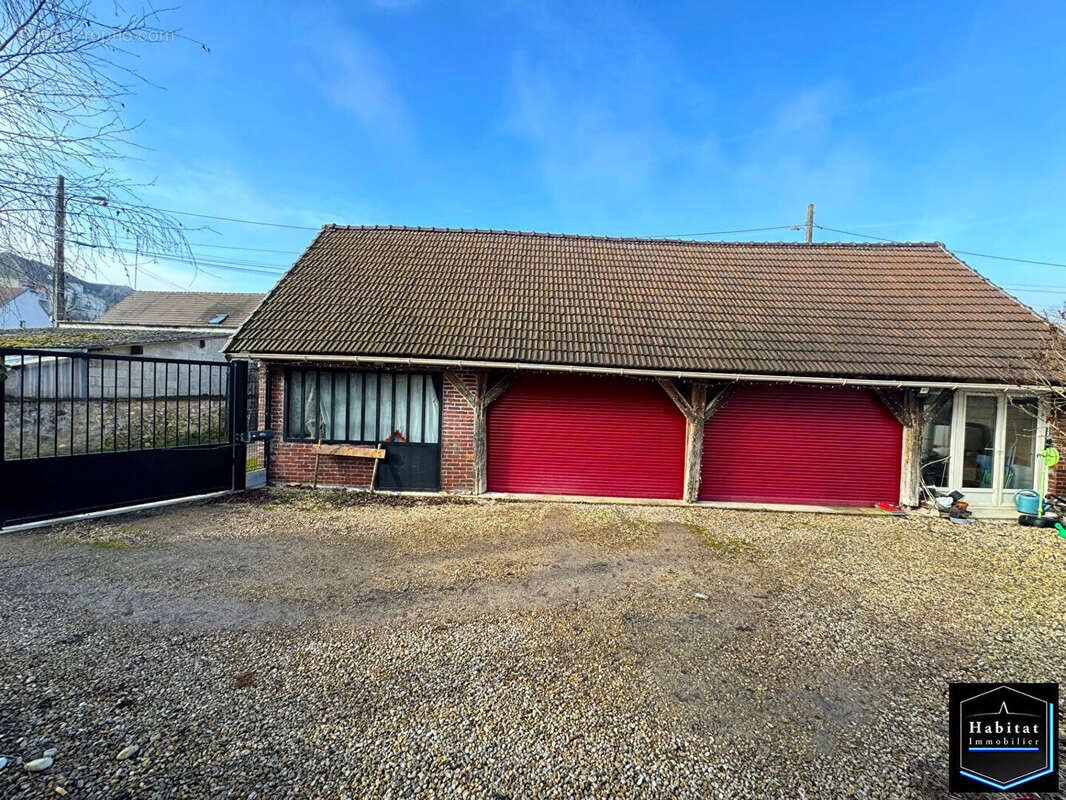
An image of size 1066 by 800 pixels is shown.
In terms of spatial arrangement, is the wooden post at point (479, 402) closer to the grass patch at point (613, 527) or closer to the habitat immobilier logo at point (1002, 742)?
the grass patch at point (613, 527)

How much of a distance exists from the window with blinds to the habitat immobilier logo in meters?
6.82

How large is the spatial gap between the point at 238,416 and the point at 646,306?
296 inches

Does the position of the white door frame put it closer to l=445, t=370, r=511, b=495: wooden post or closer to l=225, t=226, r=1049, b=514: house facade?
l=225, t=226, r=1049, b=514: house facade

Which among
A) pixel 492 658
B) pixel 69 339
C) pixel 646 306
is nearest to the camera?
pixel 492 658

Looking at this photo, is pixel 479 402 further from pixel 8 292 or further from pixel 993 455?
pixel 993 455

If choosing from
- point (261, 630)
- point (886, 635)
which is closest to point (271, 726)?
point (261, 630)

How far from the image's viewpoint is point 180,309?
24797 millimetres

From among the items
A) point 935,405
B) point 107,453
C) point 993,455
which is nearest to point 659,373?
point 935,405

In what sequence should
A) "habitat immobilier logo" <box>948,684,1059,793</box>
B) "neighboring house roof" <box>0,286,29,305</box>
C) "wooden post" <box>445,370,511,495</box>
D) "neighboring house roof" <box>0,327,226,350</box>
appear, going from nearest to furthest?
"habitat immobilier logo" <box>948,684,1059,793</box>, "neighboring house roof" <box>0,286,29,305</box>, "wooden post" <box>445,370,511,495</box>, "neighboring house roof" <box>0,327,226,350</box>

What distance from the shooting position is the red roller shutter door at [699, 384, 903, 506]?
7594 millimetres

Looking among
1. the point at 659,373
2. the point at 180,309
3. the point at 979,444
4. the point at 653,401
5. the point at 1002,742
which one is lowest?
the point at 1002,742

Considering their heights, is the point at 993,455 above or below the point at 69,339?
below

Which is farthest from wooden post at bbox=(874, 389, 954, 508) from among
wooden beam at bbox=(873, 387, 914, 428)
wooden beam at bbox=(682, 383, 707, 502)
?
wooden beam at bbox=(682, 383, 707, 502)

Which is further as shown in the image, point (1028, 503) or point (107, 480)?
point (1028, 503)
